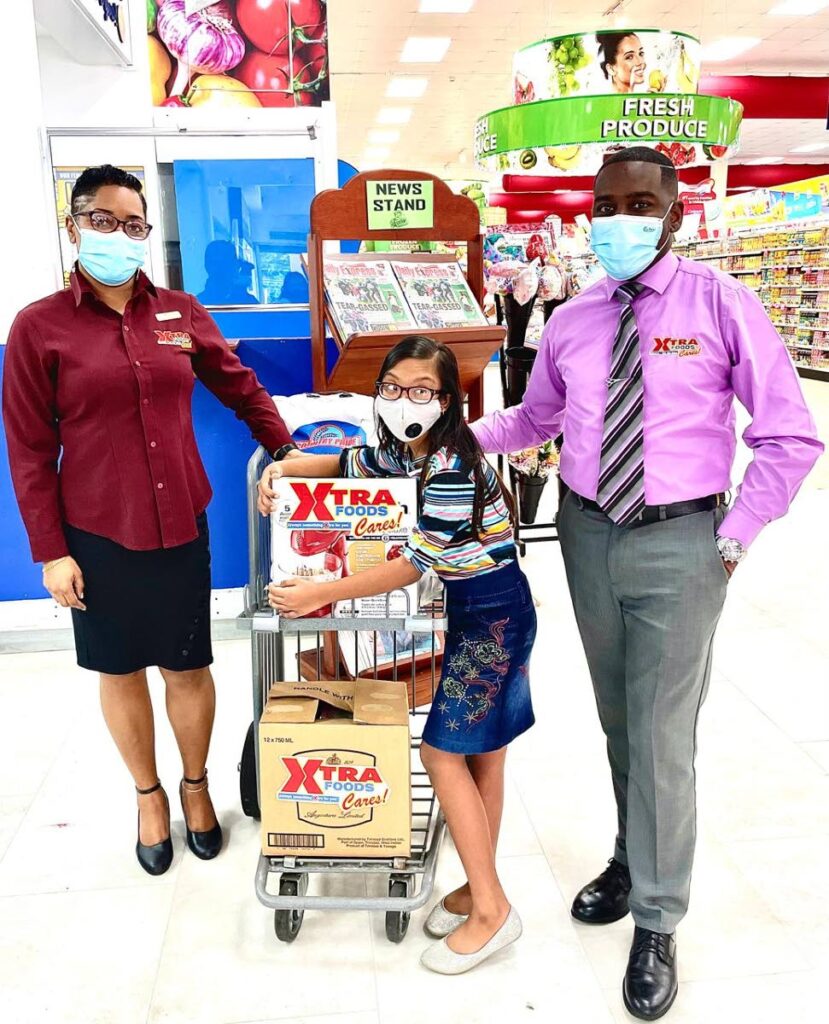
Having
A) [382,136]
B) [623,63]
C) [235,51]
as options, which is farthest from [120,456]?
[382,136]

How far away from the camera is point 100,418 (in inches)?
85.7

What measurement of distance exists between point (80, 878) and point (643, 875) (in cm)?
151

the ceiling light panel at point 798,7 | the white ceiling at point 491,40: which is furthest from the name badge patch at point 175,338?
the ceiling light panel at point 798,7

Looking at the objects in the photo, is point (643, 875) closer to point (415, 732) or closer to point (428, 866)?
point (428, 866)

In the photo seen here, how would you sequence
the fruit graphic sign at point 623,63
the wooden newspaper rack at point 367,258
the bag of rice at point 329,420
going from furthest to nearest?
the fruit graphic sign at point 623,63 → the wooden newspaper rack at point 367,258 → the bag of rice at point 329,420

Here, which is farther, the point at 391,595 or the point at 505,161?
the point at 505,161

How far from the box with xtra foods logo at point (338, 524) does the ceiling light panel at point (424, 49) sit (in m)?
11.7

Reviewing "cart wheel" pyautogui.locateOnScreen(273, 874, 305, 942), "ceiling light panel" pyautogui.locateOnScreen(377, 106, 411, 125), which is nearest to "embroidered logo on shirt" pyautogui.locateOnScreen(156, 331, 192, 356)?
"cart wheel" pyautogui.locateOnScreen(273, 874, 305, 942)

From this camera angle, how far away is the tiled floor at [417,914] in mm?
2027

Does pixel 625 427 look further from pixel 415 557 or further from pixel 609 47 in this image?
pixel 609 47

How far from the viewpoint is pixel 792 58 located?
43.2ft

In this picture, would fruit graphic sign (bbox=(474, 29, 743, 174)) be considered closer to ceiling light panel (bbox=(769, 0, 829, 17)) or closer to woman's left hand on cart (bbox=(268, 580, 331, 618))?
woman's left hand on cart (bbox=(268, 580, 331, 618))

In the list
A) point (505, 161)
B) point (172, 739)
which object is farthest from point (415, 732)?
point (505, 161)

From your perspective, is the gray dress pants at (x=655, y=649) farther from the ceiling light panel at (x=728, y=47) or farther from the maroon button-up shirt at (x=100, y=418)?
the ceiling light panel at (x=728, y=47)
